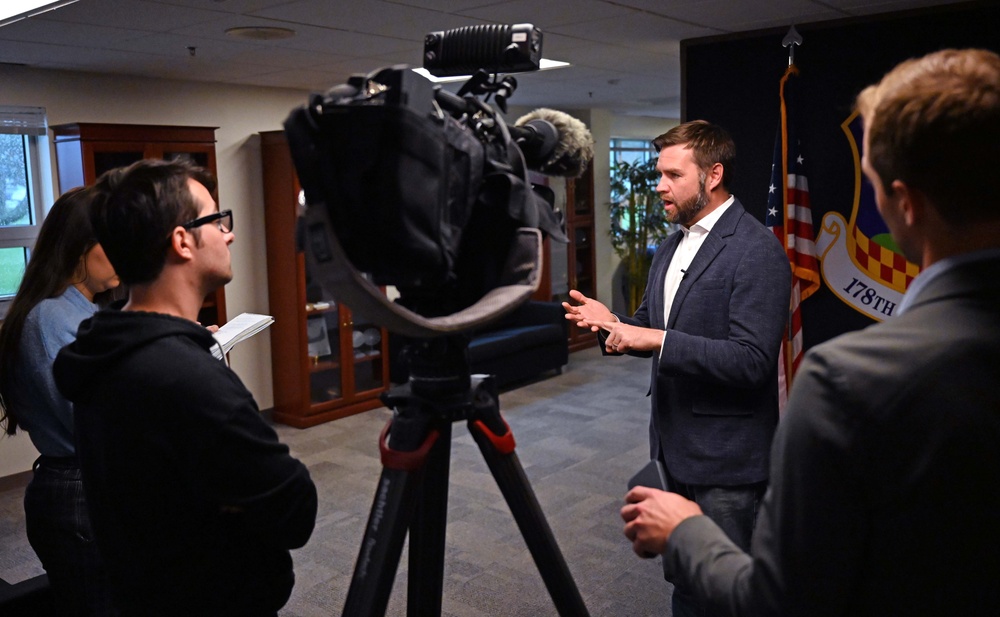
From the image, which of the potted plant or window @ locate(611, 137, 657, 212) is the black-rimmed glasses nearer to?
window @ locate(611, 137, 657, 212)

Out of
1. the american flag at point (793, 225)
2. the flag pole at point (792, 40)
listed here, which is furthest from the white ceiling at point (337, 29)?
the american flag at point (793, 225)

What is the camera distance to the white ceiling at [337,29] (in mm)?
3160

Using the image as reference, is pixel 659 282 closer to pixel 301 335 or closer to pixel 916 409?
pixel 916 409

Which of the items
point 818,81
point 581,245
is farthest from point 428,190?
point 581,245

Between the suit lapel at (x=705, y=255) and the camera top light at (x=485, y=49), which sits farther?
the suit lapel at (x=705, y=255)

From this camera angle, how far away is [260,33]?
366 cm

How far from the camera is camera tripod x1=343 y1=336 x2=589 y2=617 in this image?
42.9 inches

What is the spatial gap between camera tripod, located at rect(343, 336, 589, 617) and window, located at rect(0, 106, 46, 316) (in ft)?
13.3

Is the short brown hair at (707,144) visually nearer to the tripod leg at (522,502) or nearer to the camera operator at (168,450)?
the tripod leg at (522,502)

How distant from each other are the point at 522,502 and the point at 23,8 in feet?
9.56

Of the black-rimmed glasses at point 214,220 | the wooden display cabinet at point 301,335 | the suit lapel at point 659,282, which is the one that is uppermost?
the black-rimmed glasses at point 214,220

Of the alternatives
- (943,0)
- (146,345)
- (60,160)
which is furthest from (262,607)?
(60,160)

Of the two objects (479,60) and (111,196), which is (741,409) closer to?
(479,60)

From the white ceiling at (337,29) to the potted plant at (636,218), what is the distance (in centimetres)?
321
